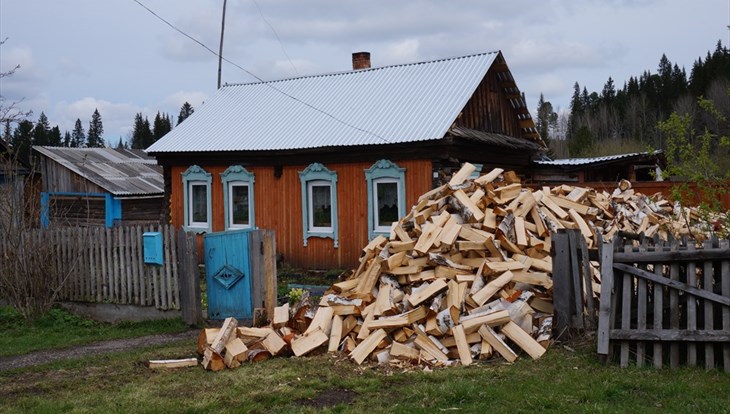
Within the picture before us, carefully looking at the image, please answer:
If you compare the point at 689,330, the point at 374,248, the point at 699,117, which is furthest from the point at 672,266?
the point at 699,117

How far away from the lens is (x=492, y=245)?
29.9ft

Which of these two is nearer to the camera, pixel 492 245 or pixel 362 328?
pixel 362 328

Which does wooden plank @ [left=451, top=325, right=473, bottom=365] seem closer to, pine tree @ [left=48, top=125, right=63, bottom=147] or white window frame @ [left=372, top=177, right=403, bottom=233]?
white window frame @ [left=372, top=177, right=403, bottom=233]

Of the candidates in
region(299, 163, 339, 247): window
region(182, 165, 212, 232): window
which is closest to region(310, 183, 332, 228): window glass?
region(299, 163, 339, 247): window

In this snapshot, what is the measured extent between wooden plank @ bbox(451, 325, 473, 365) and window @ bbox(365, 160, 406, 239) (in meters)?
8.60

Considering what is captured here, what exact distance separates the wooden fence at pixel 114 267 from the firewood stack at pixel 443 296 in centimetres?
245

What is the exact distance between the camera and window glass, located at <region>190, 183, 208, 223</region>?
19.8m

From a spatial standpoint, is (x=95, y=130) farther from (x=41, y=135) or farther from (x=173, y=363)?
(x=173, y=363)

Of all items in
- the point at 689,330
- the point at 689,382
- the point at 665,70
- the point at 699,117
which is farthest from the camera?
the point at 665,70

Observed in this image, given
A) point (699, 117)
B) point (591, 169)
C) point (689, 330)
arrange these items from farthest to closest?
point (699, 117)
point (591, 169)
point (689, 330)

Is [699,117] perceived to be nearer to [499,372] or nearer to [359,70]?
[359,70]

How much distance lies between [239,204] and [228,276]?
28.9ft

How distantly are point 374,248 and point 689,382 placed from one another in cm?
498

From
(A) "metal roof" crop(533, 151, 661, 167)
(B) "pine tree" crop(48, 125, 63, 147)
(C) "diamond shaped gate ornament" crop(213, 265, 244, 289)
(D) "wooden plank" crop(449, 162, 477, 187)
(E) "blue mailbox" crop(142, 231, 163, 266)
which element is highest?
(B) "pine tree" crop(48, 125, 63, 147)
